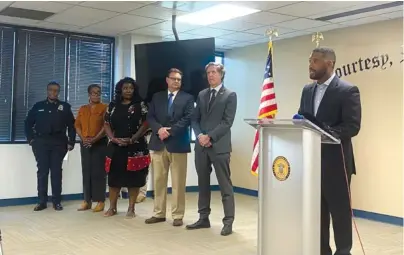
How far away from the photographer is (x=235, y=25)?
5.80 m

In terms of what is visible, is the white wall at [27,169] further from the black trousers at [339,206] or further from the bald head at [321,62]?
the black trousers at [339,206]

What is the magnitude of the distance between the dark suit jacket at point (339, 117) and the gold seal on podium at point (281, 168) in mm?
521

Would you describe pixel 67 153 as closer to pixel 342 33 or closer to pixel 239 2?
pixel 239 2

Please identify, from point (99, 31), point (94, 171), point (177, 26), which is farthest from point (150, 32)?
point (94, 171)

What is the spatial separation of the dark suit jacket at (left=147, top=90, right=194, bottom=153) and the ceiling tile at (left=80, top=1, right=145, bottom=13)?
977 mm

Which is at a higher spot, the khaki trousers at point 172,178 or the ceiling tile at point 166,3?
the ceiling tile at point 166,3

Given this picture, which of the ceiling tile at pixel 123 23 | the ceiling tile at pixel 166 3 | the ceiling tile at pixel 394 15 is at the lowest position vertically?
the ceiling tile at pixel 394 15

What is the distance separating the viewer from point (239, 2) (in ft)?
15.4

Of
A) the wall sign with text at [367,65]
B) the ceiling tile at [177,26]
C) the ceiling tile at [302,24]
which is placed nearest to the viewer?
the wall sign with text at [367,65]

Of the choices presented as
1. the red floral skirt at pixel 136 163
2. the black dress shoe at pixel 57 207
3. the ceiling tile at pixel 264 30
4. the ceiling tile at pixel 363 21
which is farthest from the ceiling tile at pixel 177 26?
the black dress shoe at pixel 57 207

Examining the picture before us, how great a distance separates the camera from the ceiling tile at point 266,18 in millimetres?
5176

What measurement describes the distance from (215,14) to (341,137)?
2.91m

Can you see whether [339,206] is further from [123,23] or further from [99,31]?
[99,31]

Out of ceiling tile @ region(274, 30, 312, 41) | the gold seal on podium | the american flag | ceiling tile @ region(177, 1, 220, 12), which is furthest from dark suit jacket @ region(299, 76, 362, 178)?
ceiling tile @ region(274, 30, 312, 41)
